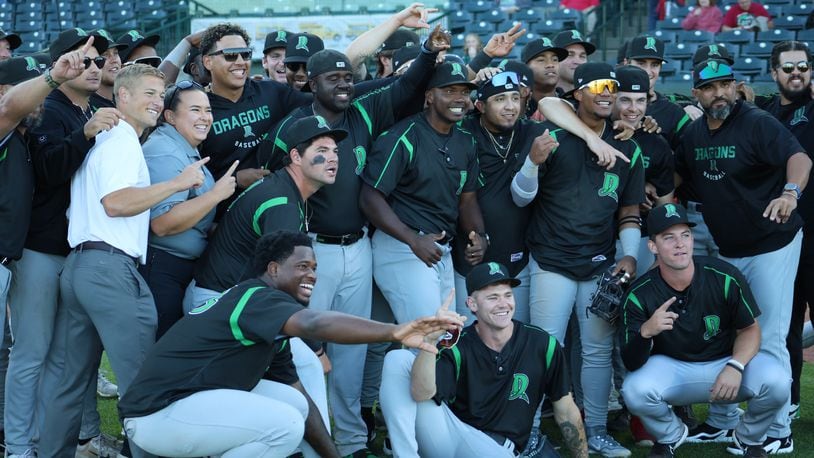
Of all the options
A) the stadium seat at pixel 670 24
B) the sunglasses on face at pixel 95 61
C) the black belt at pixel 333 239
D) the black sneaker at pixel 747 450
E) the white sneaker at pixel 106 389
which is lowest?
the white sneaker at pixel 106 389

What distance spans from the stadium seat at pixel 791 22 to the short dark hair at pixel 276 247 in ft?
38.0

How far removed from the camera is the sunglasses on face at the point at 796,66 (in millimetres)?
6828

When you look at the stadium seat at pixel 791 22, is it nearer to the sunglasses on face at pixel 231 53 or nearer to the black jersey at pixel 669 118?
the black jersey at pixel 669 118

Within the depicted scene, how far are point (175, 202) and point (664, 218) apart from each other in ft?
9.32

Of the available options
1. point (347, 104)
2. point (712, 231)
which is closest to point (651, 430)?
point (712, 231)

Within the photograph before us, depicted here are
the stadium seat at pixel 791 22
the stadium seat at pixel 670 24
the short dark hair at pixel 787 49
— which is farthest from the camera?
the stadium seat at pixel 670 24

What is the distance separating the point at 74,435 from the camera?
5.45 metres

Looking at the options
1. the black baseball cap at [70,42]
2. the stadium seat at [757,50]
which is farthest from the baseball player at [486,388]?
the stadium seat at [757,50]

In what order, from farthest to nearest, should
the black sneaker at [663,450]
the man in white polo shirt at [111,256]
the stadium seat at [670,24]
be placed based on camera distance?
1. the stadium seat at [670,24]
2. the black sneaker at [663,450]
3. the man in white polo shirt at [111,256]

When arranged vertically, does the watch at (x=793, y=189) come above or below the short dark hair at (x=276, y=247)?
below

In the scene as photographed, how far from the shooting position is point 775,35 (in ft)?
46.9

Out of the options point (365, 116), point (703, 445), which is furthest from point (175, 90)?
point (703, 445)

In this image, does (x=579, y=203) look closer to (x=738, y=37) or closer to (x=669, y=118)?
(x=669, y=118)

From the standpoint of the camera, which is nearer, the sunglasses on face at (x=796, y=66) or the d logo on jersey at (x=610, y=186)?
the d logo on jersey at (x=610, y=186)
